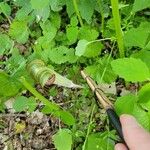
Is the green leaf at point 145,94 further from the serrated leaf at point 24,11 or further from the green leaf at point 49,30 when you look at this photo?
the serrated leaf at point 24,11

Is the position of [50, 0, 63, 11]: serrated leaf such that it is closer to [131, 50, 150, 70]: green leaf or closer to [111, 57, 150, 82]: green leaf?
[131, 50, 150, 70]: green leaf

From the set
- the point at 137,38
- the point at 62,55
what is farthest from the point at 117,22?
the point at 62,55

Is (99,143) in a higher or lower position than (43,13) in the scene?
lower

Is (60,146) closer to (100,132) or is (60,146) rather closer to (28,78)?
(100,132)

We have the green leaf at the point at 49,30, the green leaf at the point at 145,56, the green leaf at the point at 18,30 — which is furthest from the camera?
the green leaf at the point at 18,30

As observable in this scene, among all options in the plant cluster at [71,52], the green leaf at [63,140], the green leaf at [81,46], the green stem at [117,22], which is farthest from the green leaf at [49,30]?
the green leaf at [63,140]

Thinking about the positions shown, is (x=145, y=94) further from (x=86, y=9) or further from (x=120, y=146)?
(x=86, y=9)
